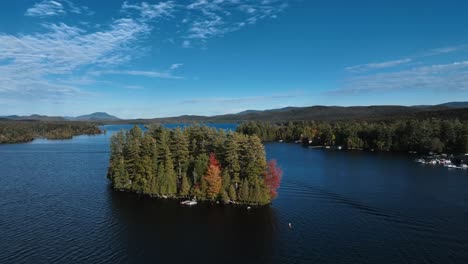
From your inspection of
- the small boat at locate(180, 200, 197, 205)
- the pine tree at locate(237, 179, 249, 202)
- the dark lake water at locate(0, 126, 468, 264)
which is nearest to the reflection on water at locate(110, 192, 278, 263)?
the dark lake water at locate(0, 126, 468, 264)

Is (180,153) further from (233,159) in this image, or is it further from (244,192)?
(244,192)

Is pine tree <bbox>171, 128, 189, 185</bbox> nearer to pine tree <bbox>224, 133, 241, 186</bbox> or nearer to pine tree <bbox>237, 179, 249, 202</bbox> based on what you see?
pine tree <bbox>224, 133, 241, 186</bbox>

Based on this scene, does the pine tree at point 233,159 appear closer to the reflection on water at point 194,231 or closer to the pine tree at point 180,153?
the reflection on water at point 194,231

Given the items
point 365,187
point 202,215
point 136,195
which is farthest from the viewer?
point 365,187

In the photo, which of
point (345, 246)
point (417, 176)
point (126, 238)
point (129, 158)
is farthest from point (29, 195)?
point (417, 176)

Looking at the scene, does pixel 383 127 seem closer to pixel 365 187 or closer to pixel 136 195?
pixel 365 187

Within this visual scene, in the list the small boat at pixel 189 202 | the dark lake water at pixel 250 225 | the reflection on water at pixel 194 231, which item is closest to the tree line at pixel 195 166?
the small boat at pixel 189 202
